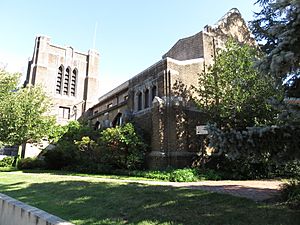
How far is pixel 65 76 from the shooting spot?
39406 mm

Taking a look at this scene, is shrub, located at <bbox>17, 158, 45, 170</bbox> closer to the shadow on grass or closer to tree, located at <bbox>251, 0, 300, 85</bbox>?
the shadow on grass

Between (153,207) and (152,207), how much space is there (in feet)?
0.08

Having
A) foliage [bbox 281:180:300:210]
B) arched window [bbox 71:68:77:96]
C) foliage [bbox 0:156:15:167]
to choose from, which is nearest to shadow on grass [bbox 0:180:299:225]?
foliage [bbox 281:180:300:210]

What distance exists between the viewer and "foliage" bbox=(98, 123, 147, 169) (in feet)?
54.0

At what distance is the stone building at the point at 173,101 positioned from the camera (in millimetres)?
16484

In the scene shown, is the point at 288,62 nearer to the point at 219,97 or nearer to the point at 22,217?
the point at 22,217

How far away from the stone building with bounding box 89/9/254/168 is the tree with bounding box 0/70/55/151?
322 inches

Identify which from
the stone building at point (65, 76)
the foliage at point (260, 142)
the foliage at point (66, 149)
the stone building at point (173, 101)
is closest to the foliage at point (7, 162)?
the foliage at point (66, 149)

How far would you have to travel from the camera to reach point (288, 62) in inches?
157

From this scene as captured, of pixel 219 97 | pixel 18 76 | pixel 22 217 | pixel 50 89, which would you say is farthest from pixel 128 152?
pixel 50 89

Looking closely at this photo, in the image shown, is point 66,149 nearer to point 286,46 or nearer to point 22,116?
point 22,116

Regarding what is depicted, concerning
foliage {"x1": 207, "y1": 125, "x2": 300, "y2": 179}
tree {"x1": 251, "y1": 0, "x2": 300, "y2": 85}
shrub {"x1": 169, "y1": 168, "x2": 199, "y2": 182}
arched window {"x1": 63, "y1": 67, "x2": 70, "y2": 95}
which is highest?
arched window {"x1": 63, "y1": 67, "x2": 70, "y2": 95}

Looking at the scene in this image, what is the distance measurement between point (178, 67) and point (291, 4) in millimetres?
14171

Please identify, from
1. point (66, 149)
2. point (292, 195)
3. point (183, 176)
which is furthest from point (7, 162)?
point (292, 195)
